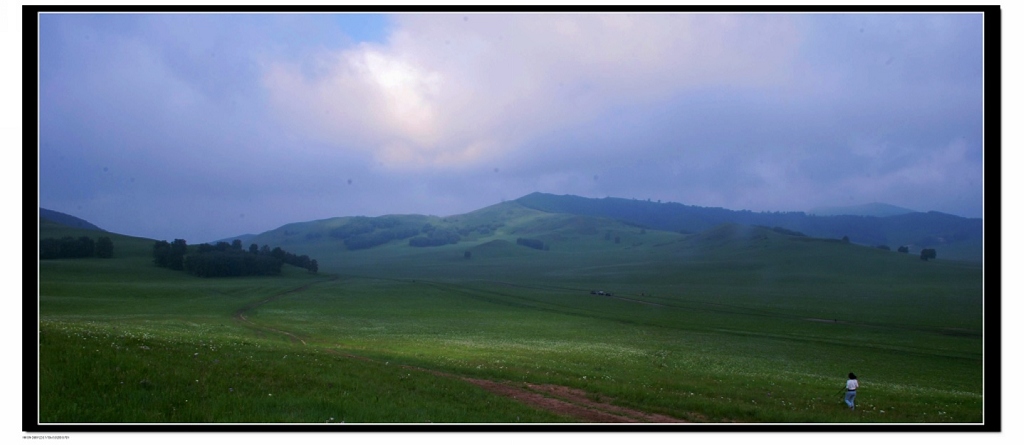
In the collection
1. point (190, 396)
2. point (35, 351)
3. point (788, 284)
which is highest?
point (35, 351)

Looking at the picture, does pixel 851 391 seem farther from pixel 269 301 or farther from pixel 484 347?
pixel 269 301

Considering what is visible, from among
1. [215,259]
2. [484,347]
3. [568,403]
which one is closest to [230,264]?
[215,259]

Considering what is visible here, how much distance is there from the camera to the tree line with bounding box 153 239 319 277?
143250mm

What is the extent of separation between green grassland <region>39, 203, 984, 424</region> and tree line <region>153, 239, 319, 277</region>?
5699mm

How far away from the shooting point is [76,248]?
136 meters

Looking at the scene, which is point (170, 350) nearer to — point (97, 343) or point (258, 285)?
point (97, 343)

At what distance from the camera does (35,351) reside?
650 inches

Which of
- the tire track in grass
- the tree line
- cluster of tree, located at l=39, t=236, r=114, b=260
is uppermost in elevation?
cluster of tree, located at l=39, t=236, r=114, b=260

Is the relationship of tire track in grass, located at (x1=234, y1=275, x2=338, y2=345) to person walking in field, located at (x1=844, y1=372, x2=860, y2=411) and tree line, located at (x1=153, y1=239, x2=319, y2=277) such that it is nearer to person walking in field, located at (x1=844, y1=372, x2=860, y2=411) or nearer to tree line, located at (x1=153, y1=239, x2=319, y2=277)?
tree line, located at (x1=153, y1=239, x2=319, y2=277)

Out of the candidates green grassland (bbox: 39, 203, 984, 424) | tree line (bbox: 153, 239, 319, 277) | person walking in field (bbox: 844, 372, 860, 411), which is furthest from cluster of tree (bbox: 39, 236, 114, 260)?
person walking in field (bbox: 844, 372, 860, 411)

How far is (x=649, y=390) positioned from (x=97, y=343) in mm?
19821

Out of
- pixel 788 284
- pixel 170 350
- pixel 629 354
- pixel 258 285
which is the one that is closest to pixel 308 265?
pixel 258 285

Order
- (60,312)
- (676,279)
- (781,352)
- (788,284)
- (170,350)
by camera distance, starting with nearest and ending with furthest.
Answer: (170,350)
(781,352)
(60,312)
(788,284)
(676,279)

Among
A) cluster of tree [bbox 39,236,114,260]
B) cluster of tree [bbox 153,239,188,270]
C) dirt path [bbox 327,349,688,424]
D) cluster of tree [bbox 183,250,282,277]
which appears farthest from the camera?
cluster of tree [bbox 153,239,188,270]
